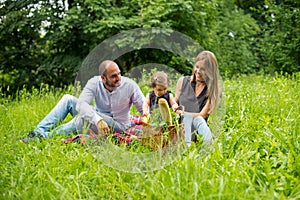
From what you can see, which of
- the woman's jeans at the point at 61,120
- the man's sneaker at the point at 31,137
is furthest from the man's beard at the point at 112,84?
the man's sneaker at the point at 31,137

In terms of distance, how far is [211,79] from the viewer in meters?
3.59

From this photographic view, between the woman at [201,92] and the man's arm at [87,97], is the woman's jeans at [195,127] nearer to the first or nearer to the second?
the woman at [201,92]

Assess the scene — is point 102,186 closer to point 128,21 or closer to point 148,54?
point 148,54

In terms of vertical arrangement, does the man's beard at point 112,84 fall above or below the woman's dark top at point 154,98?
above

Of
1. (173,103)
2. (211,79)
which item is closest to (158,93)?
(173,103)

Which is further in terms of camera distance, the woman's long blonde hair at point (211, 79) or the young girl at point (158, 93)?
the woman's long blonde hair at point (211, 79)

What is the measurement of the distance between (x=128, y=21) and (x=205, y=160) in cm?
598

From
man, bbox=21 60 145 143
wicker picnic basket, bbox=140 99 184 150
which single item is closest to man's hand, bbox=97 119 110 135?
man, bbox=21 60 145 143

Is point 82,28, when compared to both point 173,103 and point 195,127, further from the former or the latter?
point 173,103

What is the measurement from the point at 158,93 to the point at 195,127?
54 cm

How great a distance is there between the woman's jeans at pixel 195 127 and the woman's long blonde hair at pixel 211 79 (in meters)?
0.18

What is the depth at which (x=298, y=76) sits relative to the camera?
264 inches

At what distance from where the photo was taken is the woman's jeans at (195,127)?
3.22 meters

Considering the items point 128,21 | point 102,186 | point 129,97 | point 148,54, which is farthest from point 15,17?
point 102,186
